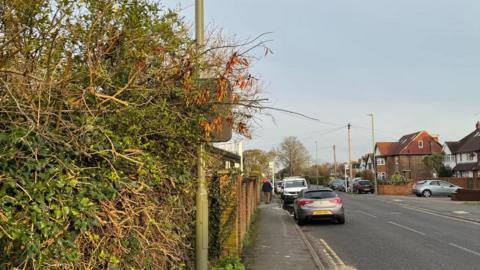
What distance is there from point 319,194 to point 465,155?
181 feet

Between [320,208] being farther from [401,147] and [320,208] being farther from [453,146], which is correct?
[401,147]

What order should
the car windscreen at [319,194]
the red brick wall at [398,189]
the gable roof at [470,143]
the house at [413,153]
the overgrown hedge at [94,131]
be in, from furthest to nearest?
the house at [413,153] → the gable roof at [470,143] → the red brick wall at [398,189] → the car windscreen at [319,194] → the overgrown hedge at [94,131]

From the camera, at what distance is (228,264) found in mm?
7441

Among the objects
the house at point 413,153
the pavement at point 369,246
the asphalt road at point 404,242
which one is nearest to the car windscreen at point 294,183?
the asphalt road at point 404,242

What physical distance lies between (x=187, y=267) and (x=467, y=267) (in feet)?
19.0

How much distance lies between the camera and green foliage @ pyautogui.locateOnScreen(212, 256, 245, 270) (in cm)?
727

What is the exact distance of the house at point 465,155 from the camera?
203 feet

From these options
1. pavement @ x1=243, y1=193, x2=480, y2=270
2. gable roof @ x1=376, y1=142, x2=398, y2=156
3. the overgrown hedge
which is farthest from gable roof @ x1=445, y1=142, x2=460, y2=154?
the overgrown hedge

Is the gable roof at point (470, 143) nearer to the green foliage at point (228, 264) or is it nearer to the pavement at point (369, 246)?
the pavement at point (369, 246)

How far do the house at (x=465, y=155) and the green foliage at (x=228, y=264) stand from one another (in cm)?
5735

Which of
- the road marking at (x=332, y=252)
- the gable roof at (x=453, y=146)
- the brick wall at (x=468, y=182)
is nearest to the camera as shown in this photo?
the road marking at (x=332, y=252)

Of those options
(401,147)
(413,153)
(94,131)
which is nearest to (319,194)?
(94,131)

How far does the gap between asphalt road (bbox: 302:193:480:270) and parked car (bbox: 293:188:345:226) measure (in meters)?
0.34

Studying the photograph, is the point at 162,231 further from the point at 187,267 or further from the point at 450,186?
the point at 450,186
